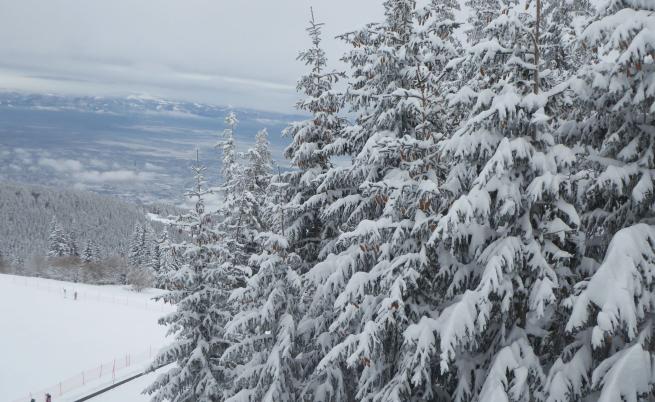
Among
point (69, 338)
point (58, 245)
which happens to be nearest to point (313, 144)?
point (69, 338)

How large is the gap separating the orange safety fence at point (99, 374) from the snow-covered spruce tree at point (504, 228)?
31.2m

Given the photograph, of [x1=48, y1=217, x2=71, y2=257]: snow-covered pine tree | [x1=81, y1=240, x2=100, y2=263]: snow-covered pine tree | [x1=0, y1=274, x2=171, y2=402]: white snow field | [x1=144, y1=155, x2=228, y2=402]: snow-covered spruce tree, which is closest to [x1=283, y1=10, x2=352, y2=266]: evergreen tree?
[x1=144, y1=155, x2=228, y2=402]: snow-covered spruce tree

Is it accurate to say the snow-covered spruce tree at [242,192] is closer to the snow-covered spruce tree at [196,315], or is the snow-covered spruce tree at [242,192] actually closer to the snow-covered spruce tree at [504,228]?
the snow-covered spruce tree at [196,315]

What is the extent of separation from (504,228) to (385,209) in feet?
7.28

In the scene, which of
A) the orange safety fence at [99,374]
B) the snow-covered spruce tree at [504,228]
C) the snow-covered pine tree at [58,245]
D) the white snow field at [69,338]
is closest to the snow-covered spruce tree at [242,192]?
the snow-covered spruce tree at [504,228]

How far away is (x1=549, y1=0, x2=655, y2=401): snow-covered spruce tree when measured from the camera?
18.4ft

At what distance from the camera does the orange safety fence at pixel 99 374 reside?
1223 inches

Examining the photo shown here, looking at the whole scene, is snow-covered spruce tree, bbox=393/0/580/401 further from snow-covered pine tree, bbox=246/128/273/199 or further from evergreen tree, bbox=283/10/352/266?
snow-covered pine tree, bbox=246/128/273/199

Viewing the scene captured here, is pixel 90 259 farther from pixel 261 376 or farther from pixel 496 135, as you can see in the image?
pixel 496 135

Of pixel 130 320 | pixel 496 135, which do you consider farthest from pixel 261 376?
pixel 130 320

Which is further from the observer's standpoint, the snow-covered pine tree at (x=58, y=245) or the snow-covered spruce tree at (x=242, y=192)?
the snow-covered pine tree at (x=58, y=245)

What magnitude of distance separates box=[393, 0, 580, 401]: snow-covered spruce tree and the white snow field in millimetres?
28870

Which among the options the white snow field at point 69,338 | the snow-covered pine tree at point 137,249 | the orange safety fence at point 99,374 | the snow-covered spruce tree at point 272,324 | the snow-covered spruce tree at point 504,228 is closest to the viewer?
the snow-covered spruce tree at point 504,228

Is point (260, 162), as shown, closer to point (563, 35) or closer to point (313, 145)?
point (313, 145)
